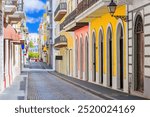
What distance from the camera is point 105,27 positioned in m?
27.1

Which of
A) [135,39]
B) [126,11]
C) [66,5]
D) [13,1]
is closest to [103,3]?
[126,11]

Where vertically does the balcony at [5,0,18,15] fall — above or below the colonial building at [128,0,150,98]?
above

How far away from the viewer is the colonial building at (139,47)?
1841 centimetres

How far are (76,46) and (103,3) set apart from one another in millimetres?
19742

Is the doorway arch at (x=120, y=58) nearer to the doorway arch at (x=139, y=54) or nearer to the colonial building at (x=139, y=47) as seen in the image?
the colonial building at (x=139, y=47)

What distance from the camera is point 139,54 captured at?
20.1 meters

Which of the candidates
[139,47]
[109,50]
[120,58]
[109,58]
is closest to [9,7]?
[109,50]

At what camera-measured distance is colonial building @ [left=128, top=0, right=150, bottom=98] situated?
18.4m

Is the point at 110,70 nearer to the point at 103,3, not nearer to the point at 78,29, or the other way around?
the point at 103,3

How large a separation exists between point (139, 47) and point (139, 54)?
0.29 meters

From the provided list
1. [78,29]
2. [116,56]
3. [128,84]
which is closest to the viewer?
[128,84]

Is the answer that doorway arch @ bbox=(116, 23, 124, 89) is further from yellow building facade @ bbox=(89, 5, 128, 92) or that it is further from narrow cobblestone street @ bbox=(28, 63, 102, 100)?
narrow cobblestone street @ bbox=(28, 63, 102, 100)

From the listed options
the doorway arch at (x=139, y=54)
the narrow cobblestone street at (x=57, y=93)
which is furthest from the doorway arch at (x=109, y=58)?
the doorway arch at (x=139, y=54)

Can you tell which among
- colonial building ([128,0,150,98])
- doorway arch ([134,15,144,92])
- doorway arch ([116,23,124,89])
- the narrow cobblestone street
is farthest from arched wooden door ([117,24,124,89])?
doorway arch ([134,15,144,92])
